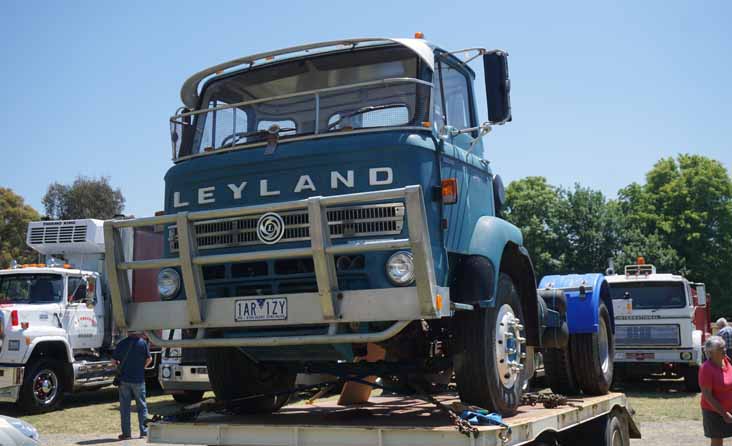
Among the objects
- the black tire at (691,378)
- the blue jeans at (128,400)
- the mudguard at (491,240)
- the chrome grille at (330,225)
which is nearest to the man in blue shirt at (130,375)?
the blue jeans at (128,400)

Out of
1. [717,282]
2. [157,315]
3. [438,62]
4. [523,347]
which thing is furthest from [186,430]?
[717,282]

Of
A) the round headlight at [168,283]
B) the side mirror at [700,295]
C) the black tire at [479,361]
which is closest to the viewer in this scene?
the black tire at [479,361]

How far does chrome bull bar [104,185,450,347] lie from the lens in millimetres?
4828

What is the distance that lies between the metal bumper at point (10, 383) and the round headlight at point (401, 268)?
35.5 ft

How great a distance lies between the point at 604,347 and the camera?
8.91 metres

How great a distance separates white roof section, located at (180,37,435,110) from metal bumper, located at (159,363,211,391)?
7.31 metres

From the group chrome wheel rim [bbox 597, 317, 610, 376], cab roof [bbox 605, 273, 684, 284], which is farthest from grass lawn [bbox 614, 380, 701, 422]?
chrome wheel rim [bbox 597, 317, 610, 376]

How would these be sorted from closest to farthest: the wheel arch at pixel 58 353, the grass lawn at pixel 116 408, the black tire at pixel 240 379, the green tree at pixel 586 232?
the black tire at pixel 240 379, the grass lawn at pixel 116 408, the wheel arch at pixel 58 353, the green tree at pixel 586 232

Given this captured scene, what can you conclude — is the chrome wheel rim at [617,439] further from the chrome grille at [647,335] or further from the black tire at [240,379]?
the chrome grille at [647,335]

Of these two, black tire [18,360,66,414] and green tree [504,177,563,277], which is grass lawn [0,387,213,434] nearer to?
black tire [18,360,66,414]

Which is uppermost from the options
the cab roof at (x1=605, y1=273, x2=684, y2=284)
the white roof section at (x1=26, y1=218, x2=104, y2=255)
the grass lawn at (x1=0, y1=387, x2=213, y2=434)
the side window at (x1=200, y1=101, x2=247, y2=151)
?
the white roof section at (x1=26, y1=218, x2=104, y2=255)

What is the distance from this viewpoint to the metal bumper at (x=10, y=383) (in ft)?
44.4

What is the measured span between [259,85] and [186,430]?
9.36 ft

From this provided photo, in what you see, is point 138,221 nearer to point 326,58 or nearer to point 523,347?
point 326,58
